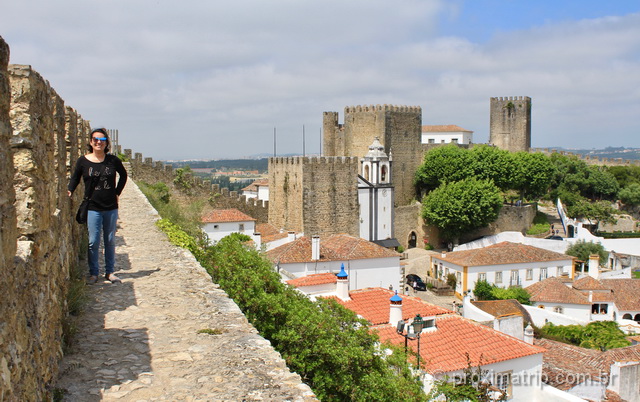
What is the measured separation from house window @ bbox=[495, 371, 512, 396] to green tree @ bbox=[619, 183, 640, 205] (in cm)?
3476

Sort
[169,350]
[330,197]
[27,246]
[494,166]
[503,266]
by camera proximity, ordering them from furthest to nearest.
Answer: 1. [494,166]
2. [503,266]
3. [330,197]
4. [169,350]
5. [27,246]

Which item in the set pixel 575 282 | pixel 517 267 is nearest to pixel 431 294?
pixel 517 267

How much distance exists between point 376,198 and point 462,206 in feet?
20.4

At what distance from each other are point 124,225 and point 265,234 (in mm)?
15927

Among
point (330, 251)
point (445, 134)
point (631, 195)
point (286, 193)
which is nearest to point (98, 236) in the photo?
point (330, 251)

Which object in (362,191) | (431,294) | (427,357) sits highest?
(362,191)

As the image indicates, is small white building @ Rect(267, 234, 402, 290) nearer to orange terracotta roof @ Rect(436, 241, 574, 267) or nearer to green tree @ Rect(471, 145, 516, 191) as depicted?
orange terracotta roof @ Rect(436, 241, 574, 267)

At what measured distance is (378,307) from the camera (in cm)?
1348

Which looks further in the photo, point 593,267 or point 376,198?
point 376,198

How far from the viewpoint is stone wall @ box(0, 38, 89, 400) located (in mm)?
2268

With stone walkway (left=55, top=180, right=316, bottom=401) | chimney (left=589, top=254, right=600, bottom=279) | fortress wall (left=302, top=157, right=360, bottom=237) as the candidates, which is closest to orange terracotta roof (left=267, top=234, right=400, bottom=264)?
fortress wall (left=302, top=157, right=360, bottom=237)

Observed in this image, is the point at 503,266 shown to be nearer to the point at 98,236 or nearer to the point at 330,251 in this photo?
the point at 330,251

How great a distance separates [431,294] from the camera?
27062mm

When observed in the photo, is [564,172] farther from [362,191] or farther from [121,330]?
[121,330]
